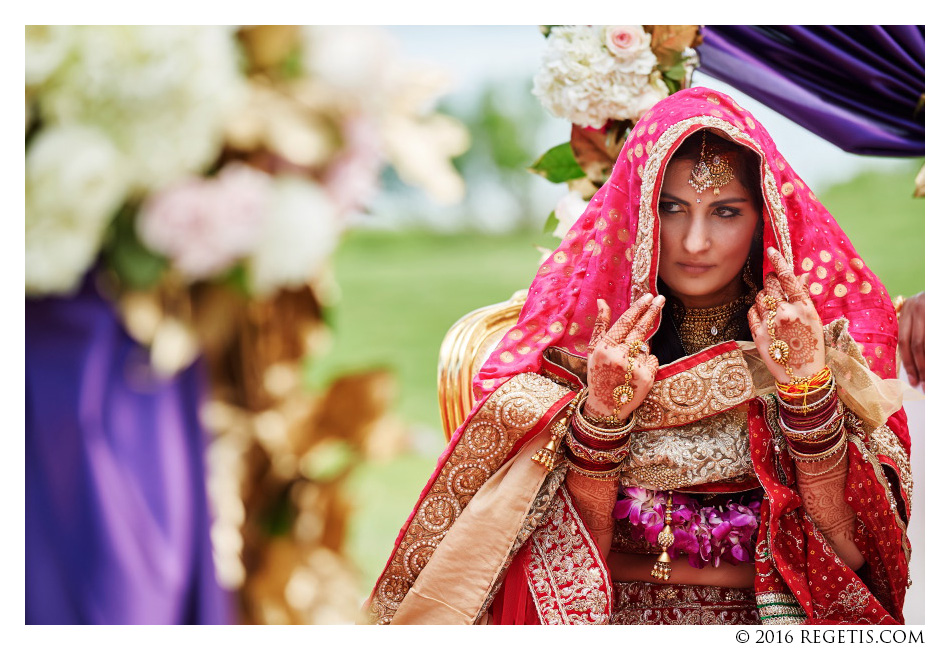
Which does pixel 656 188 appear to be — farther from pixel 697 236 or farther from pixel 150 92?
pixel 150 92

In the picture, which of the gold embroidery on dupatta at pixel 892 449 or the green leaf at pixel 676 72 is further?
the green leaf at pixel 676 72

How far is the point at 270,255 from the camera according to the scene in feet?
2.46

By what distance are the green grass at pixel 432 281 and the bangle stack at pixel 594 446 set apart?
1.69 feet

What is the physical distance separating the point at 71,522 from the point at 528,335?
94 centimetres

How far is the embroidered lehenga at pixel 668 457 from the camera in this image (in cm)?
156

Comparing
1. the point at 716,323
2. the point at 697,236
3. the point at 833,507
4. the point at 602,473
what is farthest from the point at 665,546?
the point at 697,236

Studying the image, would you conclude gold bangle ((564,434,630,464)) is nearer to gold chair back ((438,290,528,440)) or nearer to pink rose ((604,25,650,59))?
gold chair back ((438,290,528,440))

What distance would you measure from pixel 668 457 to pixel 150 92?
3.63 ft

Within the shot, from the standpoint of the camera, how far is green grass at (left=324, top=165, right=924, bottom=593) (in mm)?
2197

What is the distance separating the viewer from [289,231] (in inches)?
29.6

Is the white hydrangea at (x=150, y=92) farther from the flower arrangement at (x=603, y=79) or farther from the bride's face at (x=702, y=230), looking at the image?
the flower arrangement at (x=603, y=79)

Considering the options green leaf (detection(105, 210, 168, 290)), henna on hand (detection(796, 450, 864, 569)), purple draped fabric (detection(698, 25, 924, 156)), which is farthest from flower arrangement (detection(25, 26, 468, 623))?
purple draped fabric (detection(698, 25, 924, 156))

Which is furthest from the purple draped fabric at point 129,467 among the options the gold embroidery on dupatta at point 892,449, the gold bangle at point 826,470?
the gold embroidery on dupatta at point 892,449
